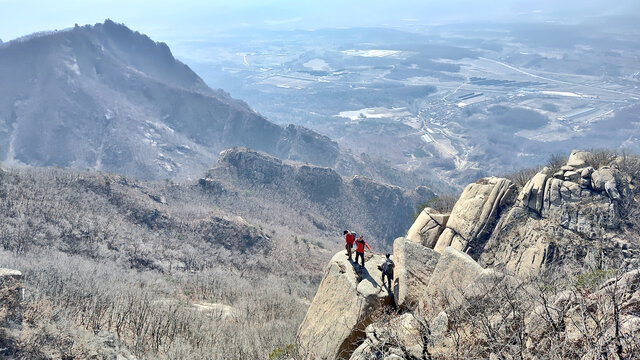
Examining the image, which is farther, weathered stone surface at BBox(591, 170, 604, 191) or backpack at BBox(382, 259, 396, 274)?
weathered stone surface at BBox(591, 170, 604, 191)

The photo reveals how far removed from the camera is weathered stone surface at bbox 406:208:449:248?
33.1 meters

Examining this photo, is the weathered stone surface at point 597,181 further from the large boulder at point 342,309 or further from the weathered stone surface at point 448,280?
Result: the large boulder at point 342,309

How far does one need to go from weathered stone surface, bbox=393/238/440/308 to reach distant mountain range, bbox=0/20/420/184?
95051 millimetres

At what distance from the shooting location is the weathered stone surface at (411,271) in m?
22.0

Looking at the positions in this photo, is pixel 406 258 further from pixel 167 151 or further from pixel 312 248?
pixel 167 151

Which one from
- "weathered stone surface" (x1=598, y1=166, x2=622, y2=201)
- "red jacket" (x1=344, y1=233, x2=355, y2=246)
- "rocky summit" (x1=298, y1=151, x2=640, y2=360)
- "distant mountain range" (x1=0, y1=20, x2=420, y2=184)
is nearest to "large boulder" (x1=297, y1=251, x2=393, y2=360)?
"rocky summit" (x1=298, y1=151, x2=640, y2=360)

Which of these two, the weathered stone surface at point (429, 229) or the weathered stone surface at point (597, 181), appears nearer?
the weathered stone surface at point (597, 181)

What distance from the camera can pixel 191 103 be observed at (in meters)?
145

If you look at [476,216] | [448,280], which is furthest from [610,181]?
[448,280]

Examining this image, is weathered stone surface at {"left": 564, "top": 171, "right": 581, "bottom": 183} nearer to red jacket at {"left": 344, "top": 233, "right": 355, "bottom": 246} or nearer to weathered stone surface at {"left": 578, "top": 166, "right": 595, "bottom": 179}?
weathered stone surface at {"left": 578, "top": 166, "right": 595, "bottom": 179}

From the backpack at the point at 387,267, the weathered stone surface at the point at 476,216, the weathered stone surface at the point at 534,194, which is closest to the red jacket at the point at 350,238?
the backpack at the point at 387,267

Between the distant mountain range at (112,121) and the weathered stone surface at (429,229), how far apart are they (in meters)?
88.5

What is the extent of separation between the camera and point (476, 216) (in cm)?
3166

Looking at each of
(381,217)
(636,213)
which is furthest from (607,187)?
(381,217)
